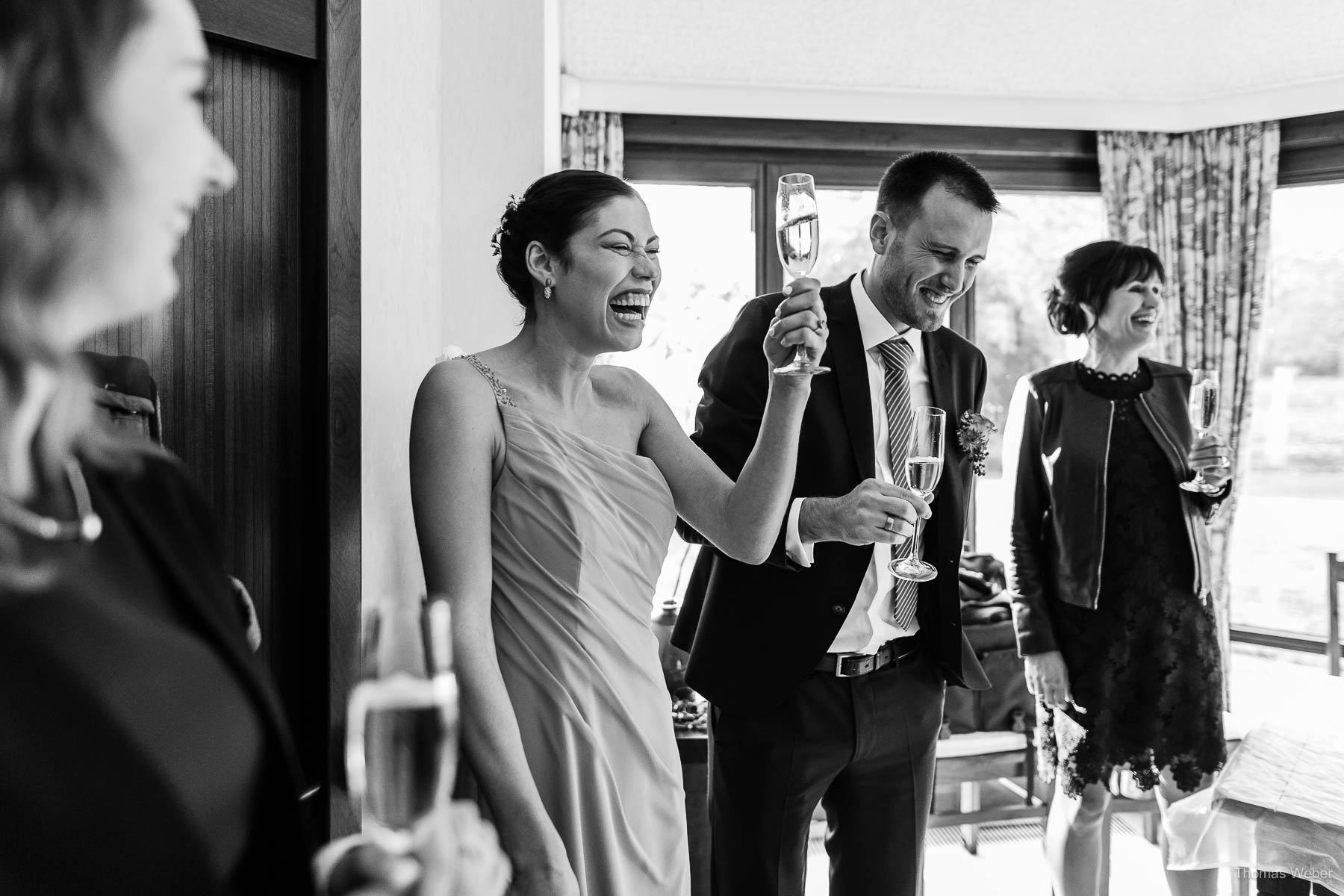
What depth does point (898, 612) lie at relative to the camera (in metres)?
1.93

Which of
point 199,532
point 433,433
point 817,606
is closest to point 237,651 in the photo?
point 199,532

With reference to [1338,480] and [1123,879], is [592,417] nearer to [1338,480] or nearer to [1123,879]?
[1123,879]

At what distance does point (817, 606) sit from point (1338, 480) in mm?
4051

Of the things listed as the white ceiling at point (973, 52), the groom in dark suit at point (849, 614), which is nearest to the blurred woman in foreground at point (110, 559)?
the groom in dark suit at point (849, 614)

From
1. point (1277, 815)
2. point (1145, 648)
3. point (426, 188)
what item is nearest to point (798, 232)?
point (426, 188)

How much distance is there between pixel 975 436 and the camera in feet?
6.44

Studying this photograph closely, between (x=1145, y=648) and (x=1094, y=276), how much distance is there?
3.20ft

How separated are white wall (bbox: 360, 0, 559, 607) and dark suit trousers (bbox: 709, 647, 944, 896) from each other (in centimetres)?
73

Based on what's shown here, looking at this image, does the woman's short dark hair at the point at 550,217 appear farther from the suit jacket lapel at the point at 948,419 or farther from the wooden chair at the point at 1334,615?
the wooden chair at the point at 1334,615

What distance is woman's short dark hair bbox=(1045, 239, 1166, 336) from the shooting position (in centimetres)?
261

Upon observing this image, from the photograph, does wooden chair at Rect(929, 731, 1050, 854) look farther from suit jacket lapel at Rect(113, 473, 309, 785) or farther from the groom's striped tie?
suit jacket lapel at Rect(113, 473, 309, 785)

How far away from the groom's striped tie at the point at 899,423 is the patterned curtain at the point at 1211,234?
335 cm

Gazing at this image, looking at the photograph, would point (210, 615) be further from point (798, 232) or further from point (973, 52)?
point (973, 52)

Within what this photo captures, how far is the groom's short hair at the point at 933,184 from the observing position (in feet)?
6.47
